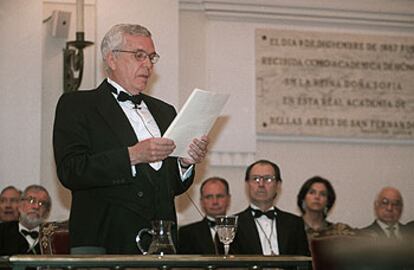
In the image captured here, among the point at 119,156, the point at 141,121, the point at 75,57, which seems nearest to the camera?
the point at 119,156

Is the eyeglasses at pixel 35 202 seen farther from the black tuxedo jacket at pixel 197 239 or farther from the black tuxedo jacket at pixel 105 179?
the black tuxedo jacket at pixel 105 179

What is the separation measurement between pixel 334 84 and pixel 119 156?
200 inches

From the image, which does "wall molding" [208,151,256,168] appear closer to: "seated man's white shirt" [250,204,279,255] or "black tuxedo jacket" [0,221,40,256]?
"seated man's white shirt" [250,204,279,255]

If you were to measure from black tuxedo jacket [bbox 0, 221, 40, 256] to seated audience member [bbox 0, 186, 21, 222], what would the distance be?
194 mm

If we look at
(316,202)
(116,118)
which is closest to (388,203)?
(316,202)

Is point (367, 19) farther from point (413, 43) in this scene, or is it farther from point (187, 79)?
point (187, 79)

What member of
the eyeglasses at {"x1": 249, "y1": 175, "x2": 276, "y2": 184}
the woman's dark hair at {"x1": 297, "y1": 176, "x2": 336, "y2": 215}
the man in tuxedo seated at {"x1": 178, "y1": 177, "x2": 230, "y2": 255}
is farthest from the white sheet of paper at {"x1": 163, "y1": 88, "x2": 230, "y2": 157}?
the woman's dark hair at {"x1": 297, "y1": 176, "x2": 336, "y2": 215}

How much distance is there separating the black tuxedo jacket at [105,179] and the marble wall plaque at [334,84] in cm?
435

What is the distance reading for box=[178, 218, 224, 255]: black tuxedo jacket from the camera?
7.08 m

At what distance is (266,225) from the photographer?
6828mm

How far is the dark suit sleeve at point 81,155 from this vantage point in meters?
3.70

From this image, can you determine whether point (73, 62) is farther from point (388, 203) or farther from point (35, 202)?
Result: point (388, 203)

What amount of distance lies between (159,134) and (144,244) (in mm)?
534

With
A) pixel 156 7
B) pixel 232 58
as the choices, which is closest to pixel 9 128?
pixel 156 7
